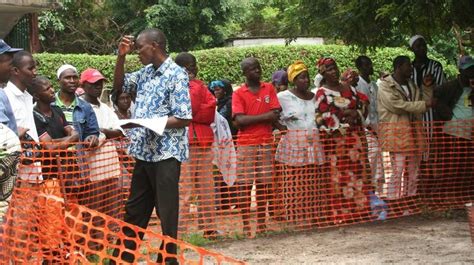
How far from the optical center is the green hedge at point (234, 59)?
76.1ft

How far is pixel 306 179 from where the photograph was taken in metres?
9.11

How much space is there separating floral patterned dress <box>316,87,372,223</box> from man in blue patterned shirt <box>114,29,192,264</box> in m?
2.88

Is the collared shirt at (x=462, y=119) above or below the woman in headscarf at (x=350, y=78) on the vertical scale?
below

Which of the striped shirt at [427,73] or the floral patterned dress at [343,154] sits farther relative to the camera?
the striped shirt at [427,73]

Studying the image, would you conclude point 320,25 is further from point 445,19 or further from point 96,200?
point 96,200

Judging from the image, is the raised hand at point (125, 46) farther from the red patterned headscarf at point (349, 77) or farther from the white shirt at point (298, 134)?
the red patterned headscarf at point (349, 77)

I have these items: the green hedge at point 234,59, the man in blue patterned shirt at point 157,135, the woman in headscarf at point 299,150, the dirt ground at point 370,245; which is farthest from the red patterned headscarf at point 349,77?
the green hedge at point 234,59

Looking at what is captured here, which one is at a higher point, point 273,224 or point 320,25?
point 320,25

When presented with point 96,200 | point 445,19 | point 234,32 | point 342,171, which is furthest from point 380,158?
point 234,32

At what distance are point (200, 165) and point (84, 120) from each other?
1610 millimetres

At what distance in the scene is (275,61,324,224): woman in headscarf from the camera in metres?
9.04

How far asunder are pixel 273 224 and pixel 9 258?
156 inches

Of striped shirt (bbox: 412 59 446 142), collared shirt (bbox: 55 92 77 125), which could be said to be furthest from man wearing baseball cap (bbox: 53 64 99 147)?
striped shirt (bbox: 412 59 446 142)

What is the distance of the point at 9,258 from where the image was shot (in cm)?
554
